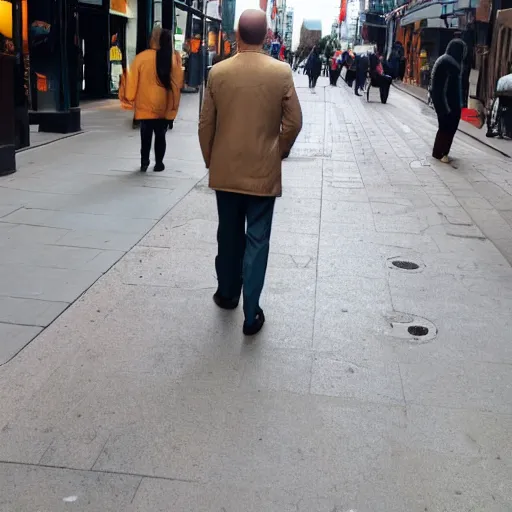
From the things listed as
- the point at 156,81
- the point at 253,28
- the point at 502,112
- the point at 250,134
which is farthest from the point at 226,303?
the point at 502,112

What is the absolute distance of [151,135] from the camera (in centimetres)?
898

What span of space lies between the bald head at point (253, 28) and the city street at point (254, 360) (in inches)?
66.7

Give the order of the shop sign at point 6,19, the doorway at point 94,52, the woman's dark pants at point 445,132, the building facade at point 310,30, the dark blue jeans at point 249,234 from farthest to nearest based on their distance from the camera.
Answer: the building facade at point 310,30 < the doorway at point 94,52 < the woman's dark pants at point 445,132 < the shop sign at point 6,19 < the dark blue jeans at point 249,234

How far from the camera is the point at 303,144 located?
13.2m

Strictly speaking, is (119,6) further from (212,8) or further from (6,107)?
(6,107)

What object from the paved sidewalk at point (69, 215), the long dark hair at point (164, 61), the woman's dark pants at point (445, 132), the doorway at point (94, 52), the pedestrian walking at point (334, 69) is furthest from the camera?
the pedestrian walking at point (334, 69)

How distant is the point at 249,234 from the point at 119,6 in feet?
56.0

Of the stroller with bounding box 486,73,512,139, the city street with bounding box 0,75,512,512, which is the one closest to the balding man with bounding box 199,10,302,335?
the city street with bounding box 0,75,512,512

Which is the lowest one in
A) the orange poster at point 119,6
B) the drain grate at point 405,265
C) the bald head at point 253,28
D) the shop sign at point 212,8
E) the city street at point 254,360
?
the city street at point 254,360

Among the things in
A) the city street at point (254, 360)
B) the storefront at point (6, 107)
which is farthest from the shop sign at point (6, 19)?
the city street at point (254, 360)

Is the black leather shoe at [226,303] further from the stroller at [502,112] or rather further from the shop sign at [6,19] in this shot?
the stroller at [502,112]

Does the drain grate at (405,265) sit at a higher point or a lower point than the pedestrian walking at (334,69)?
lower

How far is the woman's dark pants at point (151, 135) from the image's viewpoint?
350 inches

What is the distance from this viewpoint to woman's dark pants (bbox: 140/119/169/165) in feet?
29.1
